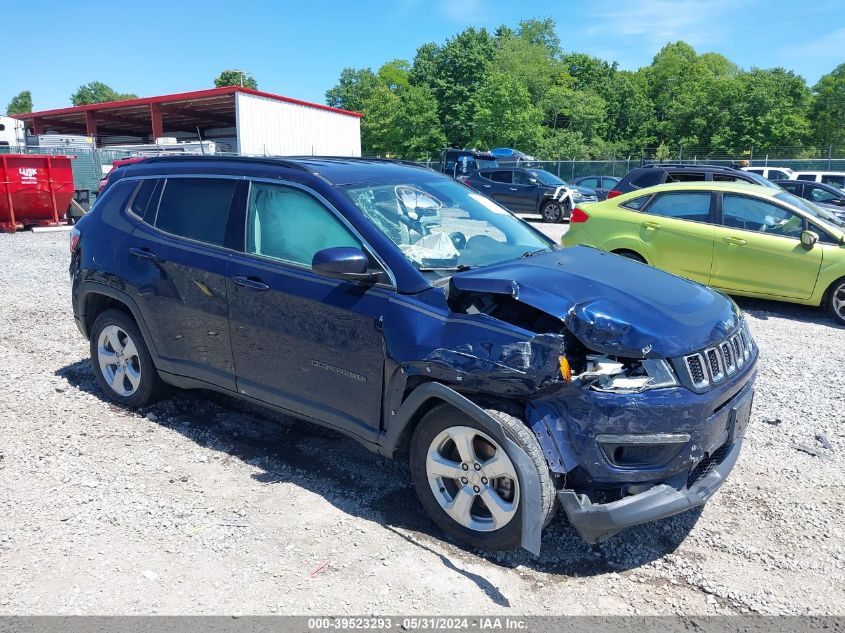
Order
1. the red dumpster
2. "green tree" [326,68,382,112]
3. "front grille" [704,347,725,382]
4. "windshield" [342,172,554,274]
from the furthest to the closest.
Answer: "green tree" [326,68,382,112]
the red dumpster
"windshield" [342,172,554,274]
"front grille" [704,347,725,382]

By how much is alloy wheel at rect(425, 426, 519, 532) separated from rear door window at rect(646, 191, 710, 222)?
649cm

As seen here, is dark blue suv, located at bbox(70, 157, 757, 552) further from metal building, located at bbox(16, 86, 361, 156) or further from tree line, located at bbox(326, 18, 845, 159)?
tree line, located at bbox(326, 18, 845, 159)

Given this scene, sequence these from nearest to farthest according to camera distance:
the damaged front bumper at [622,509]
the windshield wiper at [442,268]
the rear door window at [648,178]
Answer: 1. the damaged front bumper at [622,509]
2. the windshield wiper at [442,268]
3. the rear door window at [648,178]

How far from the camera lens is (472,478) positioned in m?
3.12

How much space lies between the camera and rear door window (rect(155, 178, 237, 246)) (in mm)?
4207

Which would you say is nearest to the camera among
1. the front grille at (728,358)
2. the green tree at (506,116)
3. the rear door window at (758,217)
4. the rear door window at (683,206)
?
the front grille at (728,358)

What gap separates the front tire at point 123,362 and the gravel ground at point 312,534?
0.54ft

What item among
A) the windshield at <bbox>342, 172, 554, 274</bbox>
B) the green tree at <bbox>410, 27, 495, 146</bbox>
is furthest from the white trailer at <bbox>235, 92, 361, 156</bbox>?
the windshield at <bbox>342, 172, 554, 274</bbox>

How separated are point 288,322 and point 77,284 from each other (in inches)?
90.6

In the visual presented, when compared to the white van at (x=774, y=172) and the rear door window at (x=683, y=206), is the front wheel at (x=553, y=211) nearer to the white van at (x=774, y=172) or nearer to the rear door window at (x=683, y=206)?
the white van at (x=774, y=172)

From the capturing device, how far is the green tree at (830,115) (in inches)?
2132

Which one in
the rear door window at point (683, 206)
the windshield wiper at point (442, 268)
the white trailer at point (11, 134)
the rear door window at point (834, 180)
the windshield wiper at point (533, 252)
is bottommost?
the windshield wiper at point (442, 268)

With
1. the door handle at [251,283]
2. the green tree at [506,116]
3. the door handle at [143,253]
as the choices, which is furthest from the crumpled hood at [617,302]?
the green tree at [506,116]

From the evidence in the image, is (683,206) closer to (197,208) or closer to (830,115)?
(197,208)
